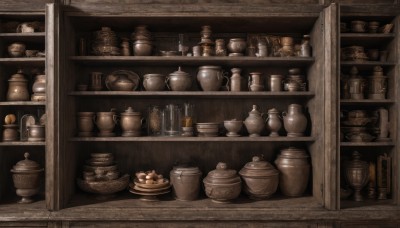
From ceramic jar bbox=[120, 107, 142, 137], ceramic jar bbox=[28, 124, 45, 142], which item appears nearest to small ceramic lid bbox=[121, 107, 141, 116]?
ceramic jar bbox=[120, 107, 142, 137]

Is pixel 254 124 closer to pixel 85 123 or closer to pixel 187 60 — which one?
pixel 187 60

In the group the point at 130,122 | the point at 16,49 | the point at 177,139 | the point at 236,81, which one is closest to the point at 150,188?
the point at 177,139

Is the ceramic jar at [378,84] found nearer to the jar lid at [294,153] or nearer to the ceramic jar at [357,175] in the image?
the ceramic jar at [357,175]

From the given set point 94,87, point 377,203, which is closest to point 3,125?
point 94,87

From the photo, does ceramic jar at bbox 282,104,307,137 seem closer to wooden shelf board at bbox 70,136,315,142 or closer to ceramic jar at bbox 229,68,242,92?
wooden shelf board at bbox 70,136,315,142

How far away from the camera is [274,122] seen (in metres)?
2.86

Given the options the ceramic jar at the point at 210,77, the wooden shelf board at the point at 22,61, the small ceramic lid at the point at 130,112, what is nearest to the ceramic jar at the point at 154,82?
the small ceramic lid at the point at 130,112

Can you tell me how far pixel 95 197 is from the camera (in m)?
2.82

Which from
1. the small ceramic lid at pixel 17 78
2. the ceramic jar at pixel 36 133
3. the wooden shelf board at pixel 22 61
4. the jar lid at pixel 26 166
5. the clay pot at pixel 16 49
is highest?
the clay pot at pixel 16 49

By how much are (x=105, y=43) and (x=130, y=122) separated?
667mm

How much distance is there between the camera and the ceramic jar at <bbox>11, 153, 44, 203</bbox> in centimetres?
268

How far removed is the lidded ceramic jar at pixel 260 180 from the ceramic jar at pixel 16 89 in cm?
183

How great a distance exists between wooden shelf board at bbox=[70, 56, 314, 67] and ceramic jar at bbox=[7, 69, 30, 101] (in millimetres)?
459

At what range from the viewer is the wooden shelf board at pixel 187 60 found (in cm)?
273
